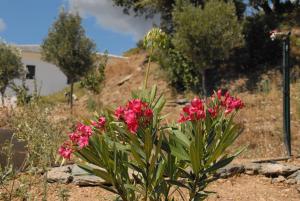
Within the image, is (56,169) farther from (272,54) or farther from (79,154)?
(272,54)

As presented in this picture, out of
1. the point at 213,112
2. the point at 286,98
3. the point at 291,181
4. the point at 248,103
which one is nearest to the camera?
the point at 213,112

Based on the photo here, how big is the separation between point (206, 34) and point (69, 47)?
28.9ft

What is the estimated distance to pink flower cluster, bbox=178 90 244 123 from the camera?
12.7 feet

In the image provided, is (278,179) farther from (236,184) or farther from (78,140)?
(78,140)

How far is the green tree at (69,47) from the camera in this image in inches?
1095

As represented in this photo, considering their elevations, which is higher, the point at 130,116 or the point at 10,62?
the point at 10,62

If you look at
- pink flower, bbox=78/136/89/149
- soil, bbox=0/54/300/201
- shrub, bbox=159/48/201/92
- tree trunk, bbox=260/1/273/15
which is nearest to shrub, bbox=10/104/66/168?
soil, bbox=0/54/300/201

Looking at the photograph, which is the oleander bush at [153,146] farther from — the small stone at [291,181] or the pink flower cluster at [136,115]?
the small stone at [291,181]

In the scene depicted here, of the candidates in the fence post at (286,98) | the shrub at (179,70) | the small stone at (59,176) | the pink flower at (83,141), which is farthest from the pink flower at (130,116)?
the shrub at (179,70)

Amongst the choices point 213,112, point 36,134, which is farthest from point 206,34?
point 213,112

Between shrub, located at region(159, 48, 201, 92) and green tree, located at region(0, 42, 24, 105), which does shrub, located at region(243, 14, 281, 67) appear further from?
green tree, located at region(0, 42, 24, 105)

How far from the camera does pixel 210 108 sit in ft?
14.4

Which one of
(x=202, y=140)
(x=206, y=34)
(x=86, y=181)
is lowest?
(x=86, y=181)

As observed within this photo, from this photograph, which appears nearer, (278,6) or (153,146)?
(153,146)
